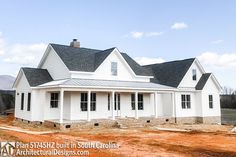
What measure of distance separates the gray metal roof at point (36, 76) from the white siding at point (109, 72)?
3.14 m

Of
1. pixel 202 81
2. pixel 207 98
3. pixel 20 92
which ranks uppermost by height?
pixel 202 81

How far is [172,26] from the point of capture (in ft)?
96.8

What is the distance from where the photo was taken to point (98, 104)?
22922 mm

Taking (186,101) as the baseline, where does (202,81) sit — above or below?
above

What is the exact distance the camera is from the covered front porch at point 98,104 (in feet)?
67.5

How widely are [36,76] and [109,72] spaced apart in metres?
6.52

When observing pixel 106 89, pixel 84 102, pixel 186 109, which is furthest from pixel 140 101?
pixel 84 102

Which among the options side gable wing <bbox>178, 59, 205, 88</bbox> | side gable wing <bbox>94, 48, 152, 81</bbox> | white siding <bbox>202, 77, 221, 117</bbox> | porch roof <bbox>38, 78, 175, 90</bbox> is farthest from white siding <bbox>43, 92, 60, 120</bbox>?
white siding <bbox>202, 77, 221, 117</bbox>

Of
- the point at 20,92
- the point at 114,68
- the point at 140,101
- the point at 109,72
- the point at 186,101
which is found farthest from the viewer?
the point at 186,101

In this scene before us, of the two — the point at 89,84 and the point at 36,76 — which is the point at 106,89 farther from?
the point at 36,76

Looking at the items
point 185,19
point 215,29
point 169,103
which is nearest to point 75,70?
point 169,103

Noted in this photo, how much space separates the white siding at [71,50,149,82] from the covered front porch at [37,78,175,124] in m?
1.51

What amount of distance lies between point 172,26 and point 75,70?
1301 cm

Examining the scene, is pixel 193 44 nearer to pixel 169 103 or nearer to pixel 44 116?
pixel 169 103
